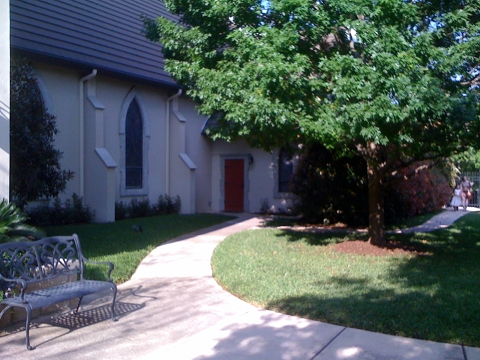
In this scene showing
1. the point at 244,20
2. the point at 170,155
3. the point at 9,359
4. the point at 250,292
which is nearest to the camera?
the point at 9,359

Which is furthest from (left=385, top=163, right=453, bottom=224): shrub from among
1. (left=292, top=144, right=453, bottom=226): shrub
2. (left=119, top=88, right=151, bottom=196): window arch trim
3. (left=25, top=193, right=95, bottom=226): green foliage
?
(left=25, top=193, right=95, bottom=226): green foliage

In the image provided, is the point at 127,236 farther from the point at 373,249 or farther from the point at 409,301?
the point at 409,301

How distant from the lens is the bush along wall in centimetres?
1672

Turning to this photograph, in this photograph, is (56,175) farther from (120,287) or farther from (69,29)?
(69,29)

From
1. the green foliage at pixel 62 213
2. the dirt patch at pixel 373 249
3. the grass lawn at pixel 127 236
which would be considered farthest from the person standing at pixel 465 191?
the green foliage at pixel 62 213

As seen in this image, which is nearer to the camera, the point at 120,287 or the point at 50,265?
the point at 50,265

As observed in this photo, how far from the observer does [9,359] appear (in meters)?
5.35

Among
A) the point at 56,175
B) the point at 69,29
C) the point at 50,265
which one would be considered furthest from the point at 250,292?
the point at 69,29

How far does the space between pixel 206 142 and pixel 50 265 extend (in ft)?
48.9

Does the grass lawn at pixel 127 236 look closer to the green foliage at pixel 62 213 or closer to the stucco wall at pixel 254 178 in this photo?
the green foliage at pixel 62 213

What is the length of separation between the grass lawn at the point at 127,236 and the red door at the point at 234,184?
2.88 meters

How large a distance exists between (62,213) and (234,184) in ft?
27.0

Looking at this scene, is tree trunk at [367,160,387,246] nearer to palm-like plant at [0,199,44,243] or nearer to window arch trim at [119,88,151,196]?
palm-like plant at [0,199,44,243]

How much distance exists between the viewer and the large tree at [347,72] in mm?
8094
